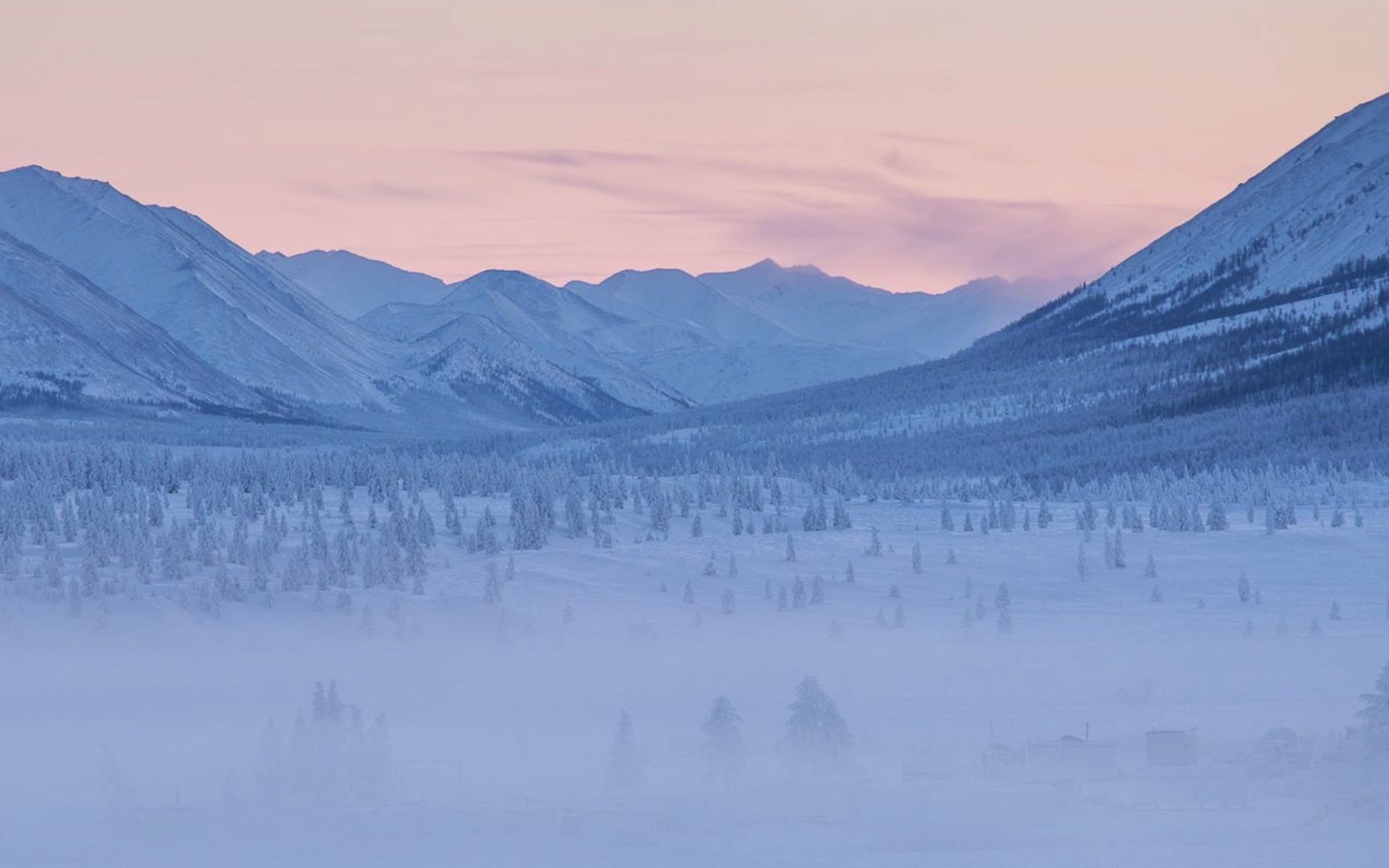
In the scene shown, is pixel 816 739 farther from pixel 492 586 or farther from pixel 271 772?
pixel 492 586

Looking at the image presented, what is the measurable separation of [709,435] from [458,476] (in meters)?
88.8

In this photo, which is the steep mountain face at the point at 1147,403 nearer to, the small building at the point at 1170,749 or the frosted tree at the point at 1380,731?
the small building at the point at 1170,749

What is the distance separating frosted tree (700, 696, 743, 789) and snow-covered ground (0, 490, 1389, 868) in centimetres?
29

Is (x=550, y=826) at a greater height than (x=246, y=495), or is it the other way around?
(x=246, y=495)

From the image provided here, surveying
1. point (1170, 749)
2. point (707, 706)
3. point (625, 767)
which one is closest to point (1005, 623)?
point (707, 706)

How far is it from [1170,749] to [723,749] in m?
7.92

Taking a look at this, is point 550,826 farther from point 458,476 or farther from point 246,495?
point 458,476

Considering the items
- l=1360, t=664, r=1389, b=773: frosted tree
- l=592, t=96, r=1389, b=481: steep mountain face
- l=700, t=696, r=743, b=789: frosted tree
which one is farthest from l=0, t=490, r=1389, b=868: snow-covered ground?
l=592, t=96, r=1389, b=481: steep mountain face

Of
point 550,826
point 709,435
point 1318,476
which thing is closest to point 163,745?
point 550,826

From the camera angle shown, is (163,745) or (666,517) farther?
(666,517)

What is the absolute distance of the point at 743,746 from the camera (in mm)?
40562

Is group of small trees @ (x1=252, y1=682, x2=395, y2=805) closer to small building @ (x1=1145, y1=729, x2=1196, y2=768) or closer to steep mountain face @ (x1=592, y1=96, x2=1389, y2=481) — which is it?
small building @ (x1=1145, y1=729, x2=1196, y2=768)

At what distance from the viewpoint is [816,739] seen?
39562mm

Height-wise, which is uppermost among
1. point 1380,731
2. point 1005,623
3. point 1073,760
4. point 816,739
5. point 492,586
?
point 492,586
